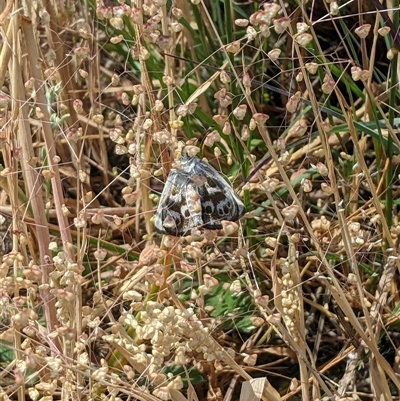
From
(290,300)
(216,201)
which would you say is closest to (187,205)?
(216,201)

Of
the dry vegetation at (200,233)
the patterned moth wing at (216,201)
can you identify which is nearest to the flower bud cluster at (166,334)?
the dry vegetation at (200,233)

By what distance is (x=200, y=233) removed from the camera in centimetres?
81

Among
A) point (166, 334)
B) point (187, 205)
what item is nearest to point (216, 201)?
point (187, 205)

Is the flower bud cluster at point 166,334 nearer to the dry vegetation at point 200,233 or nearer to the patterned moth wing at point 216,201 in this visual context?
the dry vegetation at point 200,233

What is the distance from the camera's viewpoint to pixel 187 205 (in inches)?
33.5

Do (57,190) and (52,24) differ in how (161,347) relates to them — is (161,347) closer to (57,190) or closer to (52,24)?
(57,190)

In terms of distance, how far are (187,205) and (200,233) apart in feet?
0.17

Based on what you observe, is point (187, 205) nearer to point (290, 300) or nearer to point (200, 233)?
point (200, 233)

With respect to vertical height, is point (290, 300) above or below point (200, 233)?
below

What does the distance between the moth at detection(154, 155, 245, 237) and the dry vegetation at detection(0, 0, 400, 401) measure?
0.07 feet

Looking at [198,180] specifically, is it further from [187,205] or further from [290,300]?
[290,300]

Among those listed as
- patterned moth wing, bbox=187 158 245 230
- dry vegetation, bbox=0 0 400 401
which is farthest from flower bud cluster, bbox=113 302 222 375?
patterned moth wing, bbox=187 158 245 230

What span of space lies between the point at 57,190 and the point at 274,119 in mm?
634

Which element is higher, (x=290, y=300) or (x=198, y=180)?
(x=198, y=180)
